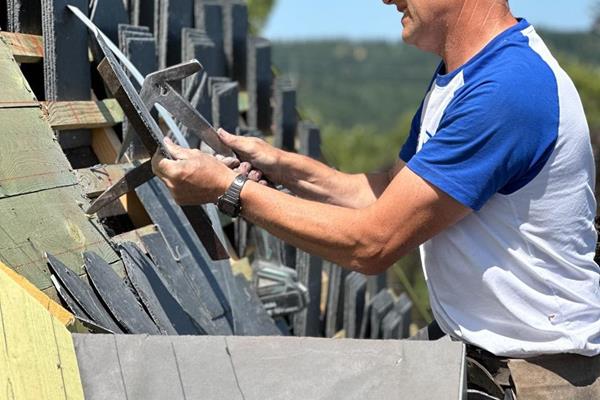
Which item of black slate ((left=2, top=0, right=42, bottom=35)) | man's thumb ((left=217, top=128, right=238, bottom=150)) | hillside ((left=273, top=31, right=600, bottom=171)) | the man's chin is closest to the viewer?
the man's chin

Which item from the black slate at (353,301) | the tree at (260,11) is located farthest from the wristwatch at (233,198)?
the tree at (260,11)

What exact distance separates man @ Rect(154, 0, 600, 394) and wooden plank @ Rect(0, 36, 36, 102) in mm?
618

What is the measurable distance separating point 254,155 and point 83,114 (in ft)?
2.24

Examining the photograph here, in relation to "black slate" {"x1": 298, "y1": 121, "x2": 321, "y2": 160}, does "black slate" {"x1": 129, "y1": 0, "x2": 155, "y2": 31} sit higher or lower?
higher

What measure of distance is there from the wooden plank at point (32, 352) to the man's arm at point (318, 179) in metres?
1.18

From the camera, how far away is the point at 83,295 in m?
2.92

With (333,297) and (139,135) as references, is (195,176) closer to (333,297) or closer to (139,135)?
(139,135)

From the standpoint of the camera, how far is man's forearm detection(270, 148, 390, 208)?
352 centimetres

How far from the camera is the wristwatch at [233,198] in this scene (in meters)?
2.89

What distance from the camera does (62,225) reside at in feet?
10.3

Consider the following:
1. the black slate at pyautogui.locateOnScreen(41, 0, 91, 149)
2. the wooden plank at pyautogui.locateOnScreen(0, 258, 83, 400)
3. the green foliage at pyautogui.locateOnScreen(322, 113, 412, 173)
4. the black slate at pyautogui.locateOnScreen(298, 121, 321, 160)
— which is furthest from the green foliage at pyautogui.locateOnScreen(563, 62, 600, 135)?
the wooden plank at pyautogui.locateOnScreen(0, 258, 83, 400)

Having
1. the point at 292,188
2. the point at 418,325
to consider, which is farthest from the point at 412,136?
the point at 418,325

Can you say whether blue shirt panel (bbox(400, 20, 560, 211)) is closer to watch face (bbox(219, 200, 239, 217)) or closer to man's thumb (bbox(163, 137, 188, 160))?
watch face (bbox(219, 200, 239, 217))

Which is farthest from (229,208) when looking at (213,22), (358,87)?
(358,87)
